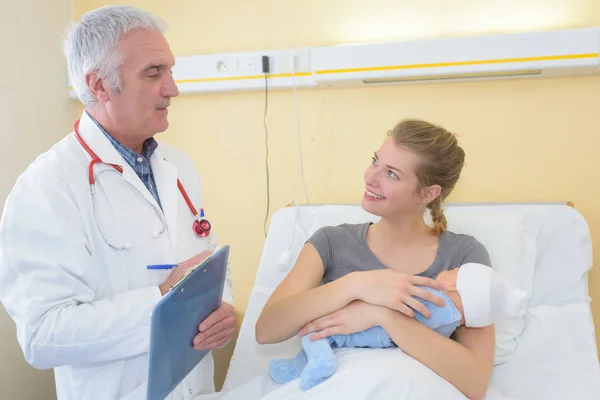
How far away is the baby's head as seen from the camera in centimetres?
168

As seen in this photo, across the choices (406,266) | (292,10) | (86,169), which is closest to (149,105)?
(86,169)

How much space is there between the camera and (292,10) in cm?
236

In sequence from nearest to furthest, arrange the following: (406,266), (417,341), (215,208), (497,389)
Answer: (417,341) → (497,389) → (406,266) → (215,208)

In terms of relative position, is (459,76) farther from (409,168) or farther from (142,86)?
(142,86)

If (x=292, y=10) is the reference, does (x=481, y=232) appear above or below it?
below

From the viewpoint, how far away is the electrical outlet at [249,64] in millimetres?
2371

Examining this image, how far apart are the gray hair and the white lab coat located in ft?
0.45

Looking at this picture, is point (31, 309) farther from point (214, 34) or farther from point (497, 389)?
point (214, 34)

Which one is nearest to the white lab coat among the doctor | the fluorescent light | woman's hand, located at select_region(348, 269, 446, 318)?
the doctor

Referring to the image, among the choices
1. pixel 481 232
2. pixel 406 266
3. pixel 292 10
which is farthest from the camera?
pixel 292 10

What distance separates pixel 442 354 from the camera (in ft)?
4.70

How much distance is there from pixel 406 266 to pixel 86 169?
922mm

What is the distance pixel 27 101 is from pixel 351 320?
1.67 metres

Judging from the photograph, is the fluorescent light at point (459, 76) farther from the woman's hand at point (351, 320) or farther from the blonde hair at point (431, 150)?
the woman's hand at point (351, 320)
